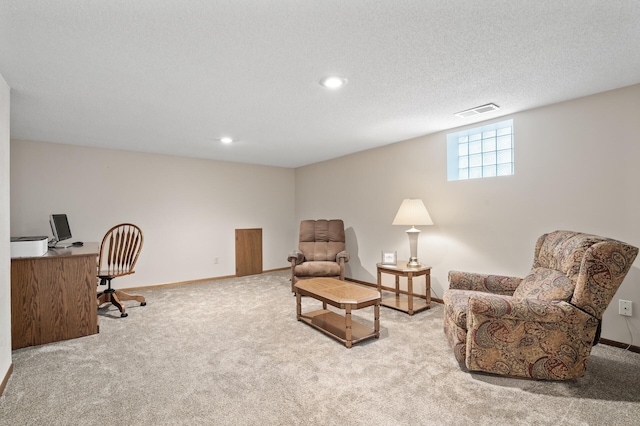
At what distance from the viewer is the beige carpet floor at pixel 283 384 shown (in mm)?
1754

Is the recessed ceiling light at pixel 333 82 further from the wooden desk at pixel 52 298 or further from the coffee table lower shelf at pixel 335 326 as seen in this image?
the wooden desk at pixel 52 298

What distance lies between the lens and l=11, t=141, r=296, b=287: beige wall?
4.19 meters

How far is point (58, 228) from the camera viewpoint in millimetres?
3604

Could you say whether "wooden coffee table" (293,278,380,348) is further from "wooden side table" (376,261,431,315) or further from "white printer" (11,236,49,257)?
"white printer" (11,236,49,257)

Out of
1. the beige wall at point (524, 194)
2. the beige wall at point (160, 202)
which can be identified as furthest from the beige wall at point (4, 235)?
the beige wall at point (524, 194)

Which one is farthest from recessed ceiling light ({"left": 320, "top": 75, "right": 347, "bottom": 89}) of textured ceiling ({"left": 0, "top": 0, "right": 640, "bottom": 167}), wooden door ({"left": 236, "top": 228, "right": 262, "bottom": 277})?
wooden door ({"left": 236, "top": 228, "right": 262, "bottom": 277})

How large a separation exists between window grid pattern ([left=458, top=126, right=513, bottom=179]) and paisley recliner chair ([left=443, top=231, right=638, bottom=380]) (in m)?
1.48

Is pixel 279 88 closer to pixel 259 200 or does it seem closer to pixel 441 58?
pixel 441 58

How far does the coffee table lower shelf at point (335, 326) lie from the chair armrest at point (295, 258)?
104 centimetres

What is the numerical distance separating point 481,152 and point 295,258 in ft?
9.06

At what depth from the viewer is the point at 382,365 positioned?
233cm

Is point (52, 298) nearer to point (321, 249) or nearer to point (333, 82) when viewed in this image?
point (333, 82)

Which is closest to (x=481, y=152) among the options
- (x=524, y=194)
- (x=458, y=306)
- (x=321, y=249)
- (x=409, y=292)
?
(x=524, y=194)

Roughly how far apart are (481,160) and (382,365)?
2643mm
